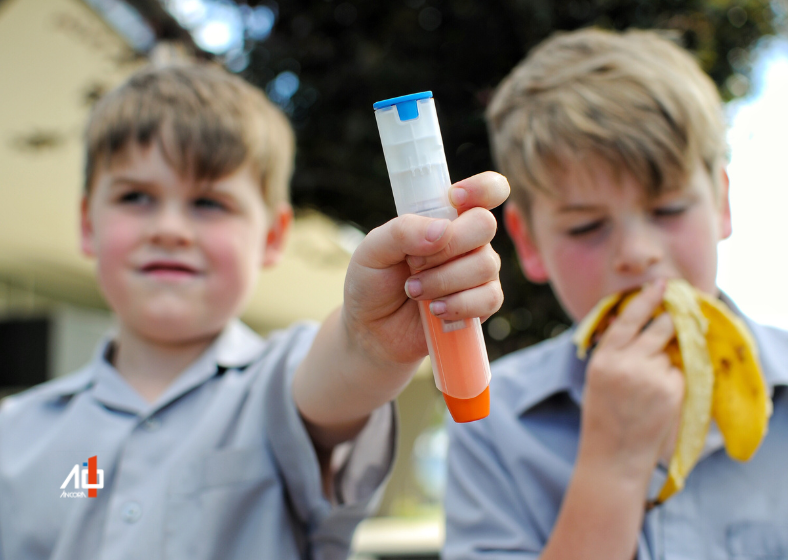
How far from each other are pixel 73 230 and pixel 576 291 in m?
5.77

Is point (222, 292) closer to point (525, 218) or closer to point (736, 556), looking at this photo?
point (525, 218)

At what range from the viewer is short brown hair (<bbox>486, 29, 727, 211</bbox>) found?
4.37 ft

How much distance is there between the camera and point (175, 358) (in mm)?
1410

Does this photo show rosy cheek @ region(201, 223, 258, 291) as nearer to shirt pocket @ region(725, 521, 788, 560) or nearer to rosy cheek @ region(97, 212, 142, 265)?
rosy cheek @ region(97, 212, 142, 265)

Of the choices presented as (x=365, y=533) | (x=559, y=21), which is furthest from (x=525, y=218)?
(x=365, y=533)

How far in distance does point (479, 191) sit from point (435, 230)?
0.23 feet

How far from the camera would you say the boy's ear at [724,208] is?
57.3 inches

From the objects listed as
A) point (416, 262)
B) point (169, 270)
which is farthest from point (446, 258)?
point (169, 270)

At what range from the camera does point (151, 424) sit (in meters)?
1.26

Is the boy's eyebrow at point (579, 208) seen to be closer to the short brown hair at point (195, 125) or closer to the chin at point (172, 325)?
the short brown hair at point (195, 125)

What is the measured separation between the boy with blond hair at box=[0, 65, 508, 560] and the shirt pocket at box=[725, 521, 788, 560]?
705 mm

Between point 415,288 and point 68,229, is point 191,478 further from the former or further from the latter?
point 68,229

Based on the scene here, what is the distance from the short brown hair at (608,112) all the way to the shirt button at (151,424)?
98 cm

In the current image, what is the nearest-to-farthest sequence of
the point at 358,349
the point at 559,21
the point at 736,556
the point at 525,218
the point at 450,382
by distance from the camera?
the point at 450,382
the point at 358,349
the point at 736,556
the point at 525,218
the point at 559,21
